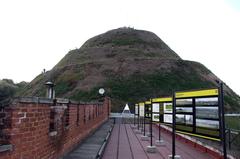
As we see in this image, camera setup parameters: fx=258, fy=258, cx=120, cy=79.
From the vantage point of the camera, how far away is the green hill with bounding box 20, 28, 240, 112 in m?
35.4

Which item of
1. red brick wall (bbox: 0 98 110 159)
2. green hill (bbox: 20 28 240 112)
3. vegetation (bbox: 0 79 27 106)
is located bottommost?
red brick wall (bbox: 0 98 110 159)

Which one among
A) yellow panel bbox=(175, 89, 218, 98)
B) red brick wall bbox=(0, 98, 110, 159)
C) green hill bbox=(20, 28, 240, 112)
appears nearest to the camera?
red brick wall bbox=(0, 98, 110, 159)

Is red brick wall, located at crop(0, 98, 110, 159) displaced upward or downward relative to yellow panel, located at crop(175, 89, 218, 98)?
downward

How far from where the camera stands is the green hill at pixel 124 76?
116 ft

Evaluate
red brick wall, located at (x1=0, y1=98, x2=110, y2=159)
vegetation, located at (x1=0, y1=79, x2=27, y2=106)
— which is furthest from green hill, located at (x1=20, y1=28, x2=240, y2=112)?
vegetation, located at (x1=0, y1=79, x2=27, y2=106)

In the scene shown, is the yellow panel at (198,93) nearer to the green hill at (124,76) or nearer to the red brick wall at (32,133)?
the red brick wall at (32,133)

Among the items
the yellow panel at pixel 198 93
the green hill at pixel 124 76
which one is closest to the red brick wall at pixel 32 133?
the yellow panel at pixel 198 93

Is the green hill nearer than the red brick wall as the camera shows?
No

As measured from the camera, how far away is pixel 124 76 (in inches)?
1556

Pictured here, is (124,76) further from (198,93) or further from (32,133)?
(32,133)

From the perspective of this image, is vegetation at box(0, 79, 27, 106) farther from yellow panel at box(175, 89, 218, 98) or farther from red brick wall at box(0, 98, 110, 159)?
yellow panel at box(175, 89, 218, 98)

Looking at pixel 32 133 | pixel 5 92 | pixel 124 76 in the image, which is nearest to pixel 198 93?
pixel 32 133

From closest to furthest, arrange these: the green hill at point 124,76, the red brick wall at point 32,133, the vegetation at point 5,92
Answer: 1. the vegetation at point 5,92
2. the red brick wall at point 32,133
3. the green hill at point 124,76

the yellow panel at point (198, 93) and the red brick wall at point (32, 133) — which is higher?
the yellow panel at point (198, 93)
